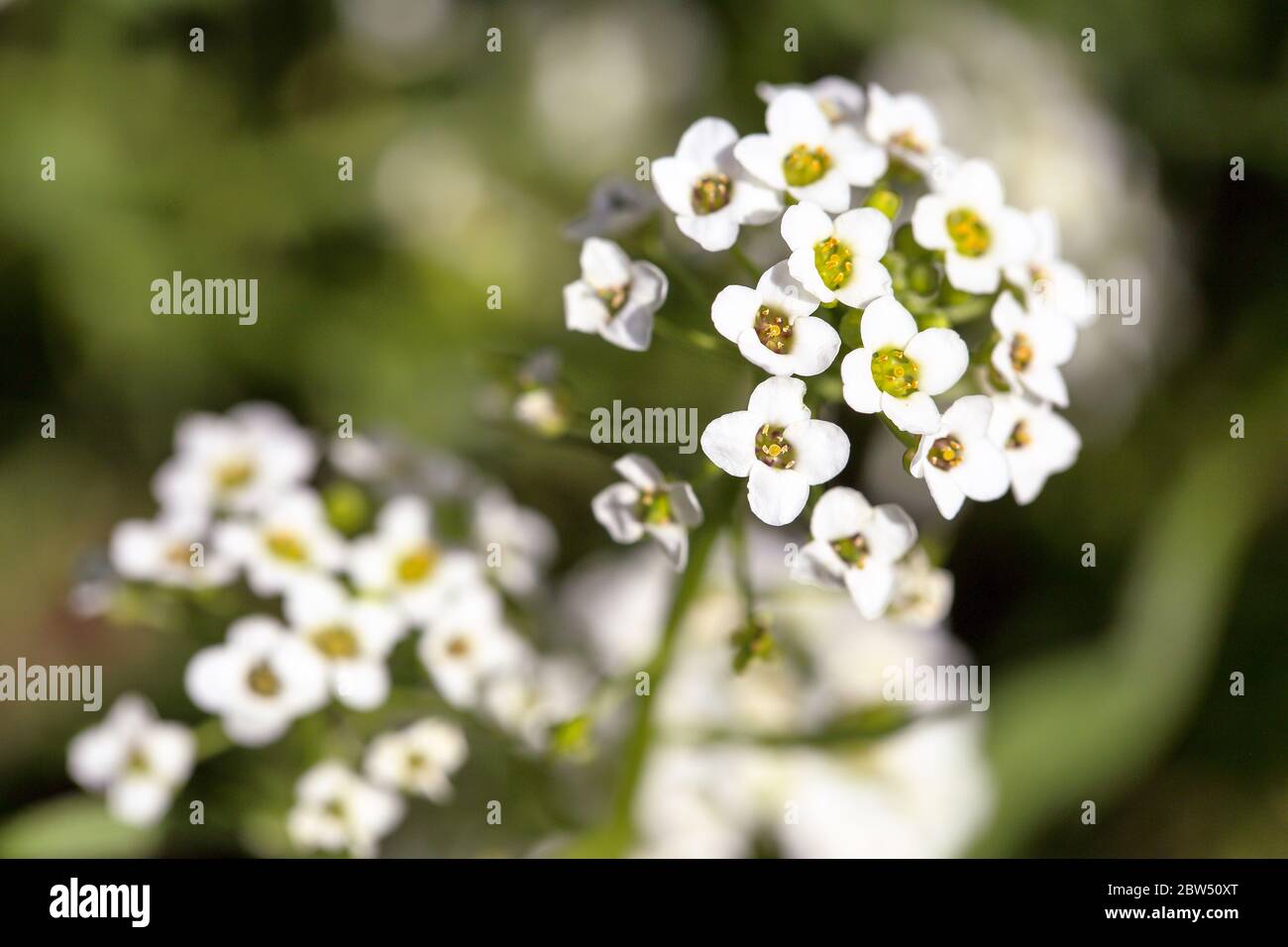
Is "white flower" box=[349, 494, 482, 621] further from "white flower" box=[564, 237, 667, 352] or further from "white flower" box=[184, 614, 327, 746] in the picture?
"white flower" box=[564, 237, 667, 352]

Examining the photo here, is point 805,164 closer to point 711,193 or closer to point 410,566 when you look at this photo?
point 711,193

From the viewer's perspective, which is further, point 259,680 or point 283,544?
point 283,544

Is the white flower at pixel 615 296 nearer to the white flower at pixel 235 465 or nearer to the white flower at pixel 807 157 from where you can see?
the white flower at pixel 807 157

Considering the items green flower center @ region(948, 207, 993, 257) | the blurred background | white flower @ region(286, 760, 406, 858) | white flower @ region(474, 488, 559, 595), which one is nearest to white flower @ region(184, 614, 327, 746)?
white flower @ region(286, 760, 406, 858)

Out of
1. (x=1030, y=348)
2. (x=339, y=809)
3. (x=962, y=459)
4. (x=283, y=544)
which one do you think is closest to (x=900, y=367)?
(x=962, y=459)
